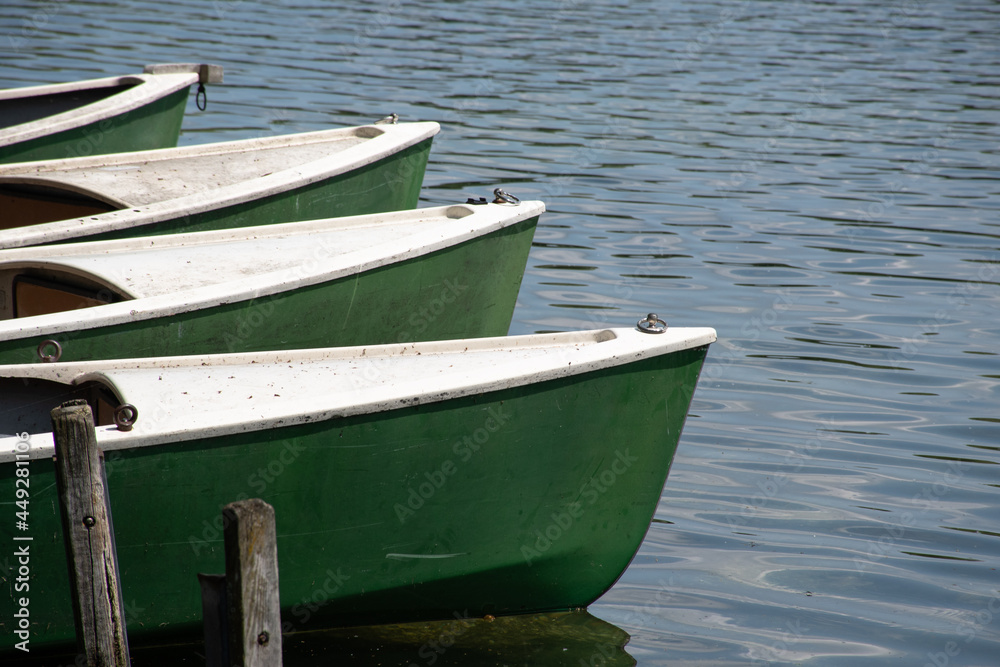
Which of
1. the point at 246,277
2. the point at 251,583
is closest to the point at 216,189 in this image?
the point at 246,277

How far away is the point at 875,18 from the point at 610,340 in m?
25.0

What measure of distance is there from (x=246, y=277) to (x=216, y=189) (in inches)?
71.3

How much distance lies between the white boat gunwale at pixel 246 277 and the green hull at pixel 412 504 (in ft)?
4.24

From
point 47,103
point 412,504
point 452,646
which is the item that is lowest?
point 452,646

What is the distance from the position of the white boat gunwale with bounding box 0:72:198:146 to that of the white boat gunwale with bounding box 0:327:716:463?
4.42 m

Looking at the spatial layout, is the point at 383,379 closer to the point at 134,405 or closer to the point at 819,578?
the point at 134,405

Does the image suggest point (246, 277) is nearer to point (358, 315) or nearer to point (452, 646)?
point (358, 315)

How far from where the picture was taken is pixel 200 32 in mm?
20344

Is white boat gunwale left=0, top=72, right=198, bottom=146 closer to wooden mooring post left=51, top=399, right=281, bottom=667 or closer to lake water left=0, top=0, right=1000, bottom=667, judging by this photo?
lake water left=0, top=0, right=1000, bottom=667

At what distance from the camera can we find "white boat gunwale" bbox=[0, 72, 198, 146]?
27.4ft

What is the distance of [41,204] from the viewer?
7.62m

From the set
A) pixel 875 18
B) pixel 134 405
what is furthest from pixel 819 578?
pixel 875 18

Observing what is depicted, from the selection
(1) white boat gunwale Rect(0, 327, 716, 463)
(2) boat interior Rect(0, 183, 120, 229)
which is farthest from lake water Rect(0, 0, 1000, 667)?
(2) boat interior Rect(0, 183, 120, 229)

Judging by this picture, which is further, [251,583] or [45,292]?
[45,292]
